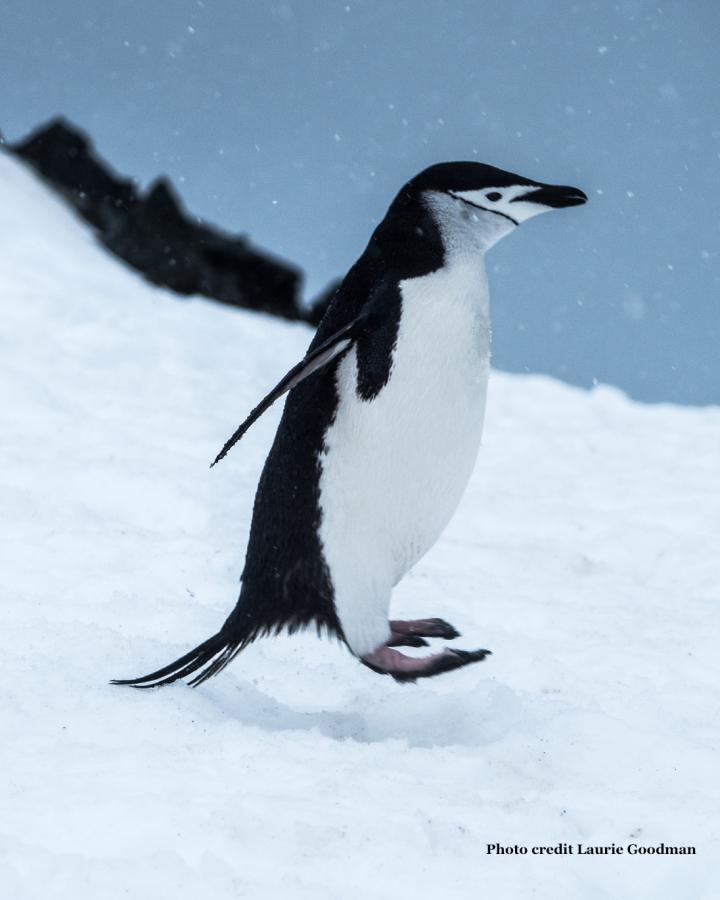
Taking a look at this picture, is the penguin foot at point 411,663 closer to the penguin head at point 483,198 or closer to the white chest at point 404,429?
the white chest at point 404,429

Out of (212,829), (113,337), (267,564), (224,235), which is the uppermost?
(224,235)

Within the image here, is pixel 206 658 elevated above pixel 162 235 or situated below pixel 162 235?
below

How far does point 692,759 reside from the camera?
8.15 ft

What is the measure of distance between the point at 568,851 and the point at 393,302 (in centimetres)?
132

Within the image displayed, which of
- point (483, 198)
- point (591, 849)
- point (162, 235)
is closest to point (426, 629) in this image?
point (591, 849)

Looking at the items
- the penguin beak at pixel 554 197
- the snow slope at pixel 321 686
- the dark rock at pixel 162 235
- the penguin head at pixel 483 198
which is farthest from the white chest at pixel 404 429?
the dark rock at pixel 162 235

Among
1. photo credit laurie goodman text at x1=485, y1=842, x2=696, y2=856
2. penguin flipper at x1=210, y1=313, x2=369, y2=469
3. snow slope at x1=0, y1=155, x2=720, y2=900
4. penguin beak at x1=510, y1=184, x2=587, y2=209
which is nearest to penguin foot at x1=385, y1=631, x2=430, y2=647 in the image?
snow slope at x1=0, y1=155, x2=720, y2=900

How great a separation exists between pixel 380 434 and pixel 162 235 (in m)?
14.1

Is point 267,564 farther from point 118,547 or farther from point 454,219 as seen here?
point 118,547

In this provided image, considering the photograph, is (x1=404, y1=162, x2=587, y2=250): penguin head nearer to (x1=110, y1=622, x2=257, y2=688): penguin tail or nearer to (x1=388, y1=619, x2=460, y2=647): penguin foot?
(x1=388, y1=619, x2=460, y2=647): penguin foot

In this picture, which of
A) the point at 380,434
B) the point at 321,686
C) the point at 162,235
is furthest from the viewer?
the point at 162,235

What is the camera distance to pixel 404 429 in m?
2.58

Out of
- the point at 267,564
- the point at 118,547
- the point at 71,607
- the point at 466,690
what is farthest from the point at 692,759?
the point at 118,547

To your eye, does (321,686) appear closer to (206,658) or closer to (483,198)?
(206,658)
